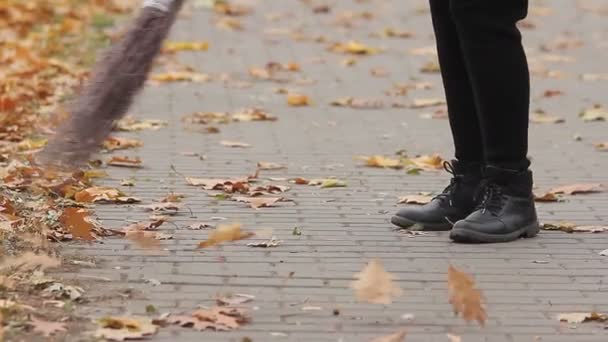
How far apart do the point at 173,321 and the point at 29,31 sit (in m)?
7.44

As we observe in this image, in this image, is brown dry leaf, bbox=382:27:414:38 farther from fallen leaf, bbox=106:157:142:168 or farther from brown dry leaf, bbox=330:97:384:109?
fallen leaf, bbox=106:157:142:168

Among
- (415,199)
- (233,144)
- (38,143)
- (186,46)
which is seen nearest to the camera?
(415,199)

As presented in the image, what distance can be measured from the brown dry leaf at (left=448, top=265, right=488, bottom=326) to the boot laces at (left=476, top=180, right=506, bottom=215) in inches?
45.4

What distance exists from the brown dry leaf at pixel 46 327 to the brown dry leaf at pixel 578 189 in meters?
2.77

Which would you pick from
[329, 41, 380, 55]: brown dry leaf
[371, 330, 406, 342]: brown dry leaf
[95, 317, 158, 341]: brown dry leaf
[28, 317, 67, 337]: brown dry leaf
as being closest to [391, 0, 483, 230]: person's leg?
[371, 330, 406, 342]: brown dry leaf

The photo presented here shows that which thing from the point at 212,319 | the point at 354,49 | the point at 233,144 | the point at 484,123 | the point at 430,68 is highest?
the point at 484,123

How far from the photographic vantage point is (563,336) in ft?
12.5

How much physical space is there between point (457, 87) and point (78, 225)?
1368 mm

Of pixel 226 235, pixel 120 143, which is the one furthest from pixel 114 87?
pixel 120 143

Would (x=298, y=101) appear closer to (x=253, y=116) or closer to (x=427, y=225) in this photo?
(x=253, y=116)

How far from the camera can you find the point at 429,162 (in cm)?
655

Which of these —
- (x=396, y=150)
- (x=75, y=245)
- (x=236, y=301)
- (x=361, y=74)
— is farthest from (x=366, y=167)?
(x=361, y=74)

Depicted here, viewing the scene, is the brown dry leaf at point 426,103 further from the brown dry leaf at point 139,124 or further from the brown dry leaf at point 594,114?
the brown dry leaf at point 139,124

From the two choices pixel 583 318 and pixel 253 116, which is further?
pixel 253 116
